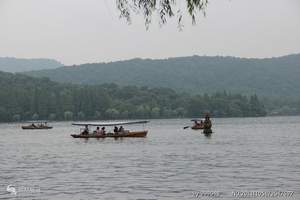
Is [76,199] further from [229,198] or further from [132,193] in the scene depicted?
[229,198]

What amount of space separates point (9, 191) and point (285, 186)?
53.7ft

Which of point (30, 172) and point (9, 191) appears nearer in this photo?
point (9, 191)

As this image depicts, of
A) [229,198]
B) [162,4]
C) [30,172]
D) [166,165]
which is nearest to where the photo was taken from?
[162,4]

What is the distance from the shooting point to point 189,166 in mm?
48781

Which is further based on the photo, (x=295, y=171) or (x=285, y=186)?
(x=295, y=171)

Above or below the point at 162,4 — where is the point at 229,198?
below

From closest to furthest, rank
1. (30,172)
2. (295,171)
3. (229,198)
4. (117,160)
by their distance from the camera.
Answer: (229,198), (295,171), (30,172), (117,160)

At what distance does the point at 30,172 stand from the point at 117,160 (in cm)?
1149

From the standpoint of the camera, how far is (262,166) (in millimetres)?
47656

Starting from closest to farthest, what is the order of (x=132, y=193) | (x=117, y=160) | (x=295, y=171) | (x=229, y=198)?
(x=229, y=198)
(x=132, y=193)
(x=295, y=171)
(x=117, y=160)

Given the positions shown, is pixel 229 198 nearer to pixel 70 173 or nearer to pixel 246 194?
pixel 246 194

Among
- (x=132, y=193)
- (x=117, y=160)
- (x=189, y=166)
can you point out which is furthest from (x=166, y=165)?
(x=132, y=193)

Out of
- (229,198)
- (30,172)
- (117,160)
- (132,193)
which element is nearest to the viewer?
(229,198)

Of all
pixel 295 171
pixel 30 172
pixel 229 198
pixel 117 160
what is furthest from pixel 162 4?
pixel 117 160
